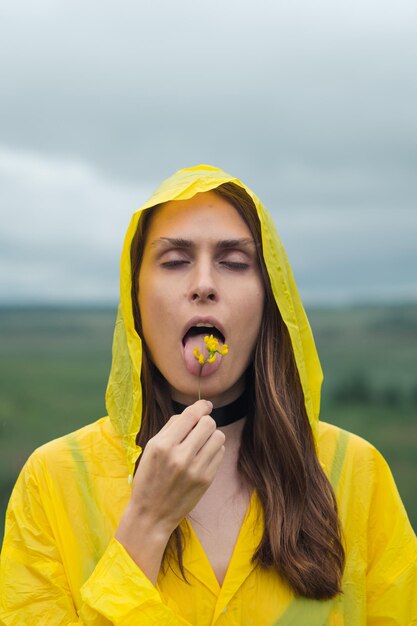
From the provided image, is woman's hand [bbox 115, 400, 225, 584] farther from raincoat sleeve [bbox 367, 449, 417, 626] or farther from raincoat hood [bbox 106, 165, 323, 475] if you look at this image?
raincoat sleeve [bbox 367, 449, 417, 626]

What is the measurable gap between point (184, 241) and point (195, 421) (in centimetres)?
60

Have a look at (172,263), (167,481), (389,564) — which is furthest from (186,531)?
(172,263)

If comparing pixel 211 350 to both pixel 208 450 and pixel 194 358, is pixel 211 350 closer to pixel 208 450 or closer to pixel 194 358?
pixel 194 358

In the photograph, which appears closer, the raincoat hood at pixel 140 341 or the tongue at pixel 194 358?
the tongue at pixel 194 358

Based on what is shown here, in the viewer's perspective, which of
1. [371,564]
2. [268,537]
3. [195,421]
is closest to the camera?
[195,421]

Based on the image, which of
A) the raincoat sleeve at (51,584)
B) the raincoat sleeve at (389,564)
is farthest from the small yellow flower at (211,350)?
the raincoat sleeve at (389,564)

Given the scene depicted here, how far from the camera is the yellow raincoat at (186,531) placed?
2.37 meters

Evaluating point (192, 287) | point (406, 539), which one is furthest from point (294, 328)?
point (406, 539)

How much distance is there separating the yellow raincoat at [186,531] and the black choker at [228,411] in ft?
0.47

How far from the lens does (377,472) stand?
2.75 m

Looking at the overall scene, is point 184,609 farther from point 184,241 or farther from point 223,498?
point 184,241

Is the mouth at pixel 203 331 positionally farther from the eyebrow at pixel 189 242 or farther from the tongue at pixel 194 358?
the eyebrow at pixel 189 242

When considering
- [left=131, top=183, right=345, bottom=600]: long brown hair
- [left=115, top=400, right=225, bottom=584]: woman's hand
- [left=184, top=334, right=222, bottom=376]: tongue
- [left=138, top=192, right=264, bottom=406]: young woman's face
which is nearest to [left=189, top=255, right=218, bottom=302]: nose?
[left=138, top=192, right=264, bottom=406]: young woman's face

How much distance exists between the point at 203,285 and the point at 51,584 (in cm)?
95
